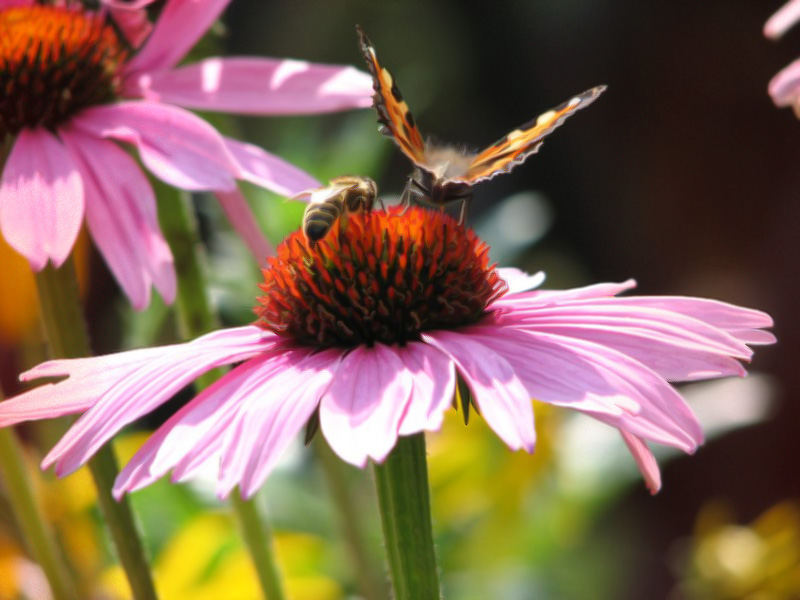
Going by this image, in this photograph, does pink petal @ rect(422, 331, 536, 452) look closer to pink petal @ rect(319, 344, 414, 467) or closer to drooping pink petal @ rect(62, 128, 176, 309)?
pink petal @ rect(319, 344, 414, 467)

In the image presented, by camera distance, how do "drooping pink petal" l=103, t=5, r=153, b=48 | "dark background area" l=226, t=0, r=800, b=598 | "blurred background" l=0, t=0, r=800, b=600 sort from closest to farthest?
"drooping pink petal" l=103, t=5, r=153, b=48
"blurred background" l=0, t=0, r=800, b=600
"dark background area" l=226, t=0, r=800, b=598

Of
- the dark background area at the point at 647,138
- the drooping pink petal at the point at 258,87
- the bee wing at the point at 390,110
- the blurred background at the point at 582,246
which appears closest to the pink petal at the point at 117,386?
the bee wing at the point at 390,110

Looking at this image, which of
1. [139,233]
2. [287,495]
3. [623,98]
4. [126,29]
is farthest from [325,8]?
[139,233]

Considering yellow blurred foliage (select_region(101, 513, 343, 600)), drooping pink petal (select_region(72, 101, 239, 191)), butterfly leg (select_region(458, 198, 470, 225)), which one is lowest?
yellow blurred foliage (select_region(101, 513, 343, 600))

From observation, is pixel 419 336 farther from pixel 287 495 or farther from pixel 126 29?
pixel 287 495

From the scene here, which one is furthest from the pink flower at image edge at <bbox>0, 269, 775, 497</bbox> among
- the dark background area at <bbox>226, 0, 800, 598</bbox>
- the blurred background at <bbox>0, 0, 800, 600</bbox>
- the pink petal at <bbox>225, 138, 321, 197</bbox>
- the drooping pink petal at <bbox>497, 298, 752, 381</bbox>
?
the dark background area at <bbox>226, 0, 800, 598</bbox>

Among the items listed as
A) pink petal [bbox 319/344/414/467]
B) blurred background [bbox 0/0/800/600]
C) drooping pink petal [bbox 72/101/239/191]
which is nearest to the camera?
pink petal [bbox 319/344/414/467]

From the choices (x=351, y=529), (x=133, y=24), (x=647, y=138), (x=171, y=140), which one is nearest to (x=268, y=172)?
(x=171, y=140)
